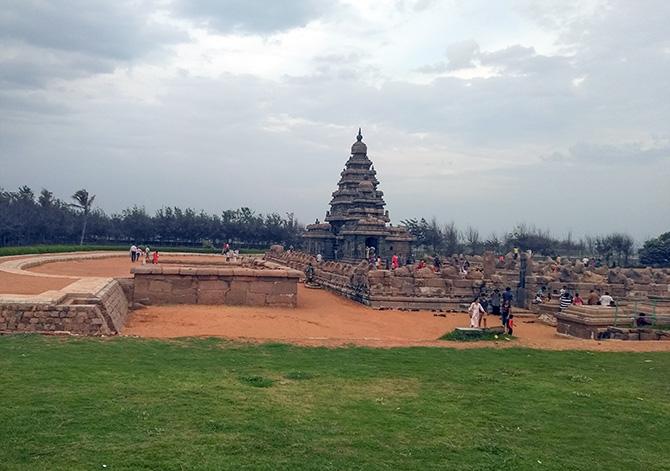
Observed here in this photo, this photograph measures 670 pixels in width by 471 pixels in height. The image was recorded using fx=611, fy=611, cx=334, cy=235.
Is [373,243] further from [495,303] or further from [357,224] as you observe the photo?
[495,303]

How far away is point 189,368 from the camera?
28.3 feet

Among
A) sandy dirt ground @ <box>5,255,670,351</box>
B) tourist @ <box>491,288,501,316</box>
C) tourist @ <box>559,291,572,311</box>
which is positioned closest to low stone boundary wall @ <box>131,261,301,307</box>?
sandy dirt ground @ <box>5,255,670,351</box>

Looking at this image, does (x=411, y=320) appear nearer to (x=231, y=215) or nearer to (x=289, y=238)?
(x=289, y=238)

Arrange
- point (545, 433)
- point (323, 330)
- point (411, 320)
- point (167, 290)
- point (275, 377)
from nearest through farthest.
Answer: point (545, 433), point (275, 377), point (323, 330), point (167, 290), point (411, 320)

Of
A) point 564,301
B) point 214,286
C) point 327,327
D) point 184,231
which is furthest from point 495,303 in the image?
point 184,231

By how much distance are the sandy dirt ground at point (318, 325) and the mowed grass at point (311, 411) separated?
220 centimetres

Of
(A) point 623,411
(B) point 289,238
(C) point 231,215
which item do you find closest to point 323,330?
(A) point 623,411

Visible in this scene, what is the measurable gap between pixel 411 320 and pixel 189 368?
11.5 meters

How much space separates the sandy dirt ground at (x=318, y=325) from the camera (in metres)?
12.6

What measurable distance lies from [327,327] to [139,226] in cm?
4882

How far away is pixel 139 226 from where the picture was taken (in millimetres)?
60156

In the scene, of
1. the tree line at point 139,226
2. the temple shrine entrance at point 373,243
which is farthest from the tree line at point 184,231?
the temple shrine entrance at point 373,243

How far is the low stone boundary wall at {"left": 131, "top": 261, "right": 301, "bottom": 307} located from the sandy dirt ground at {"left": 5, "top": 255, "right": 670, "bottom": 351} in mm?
538

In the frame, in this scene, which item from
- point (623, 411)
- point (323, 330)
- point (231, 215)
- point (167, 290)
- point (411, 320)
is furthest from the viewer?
point (231, 215)
